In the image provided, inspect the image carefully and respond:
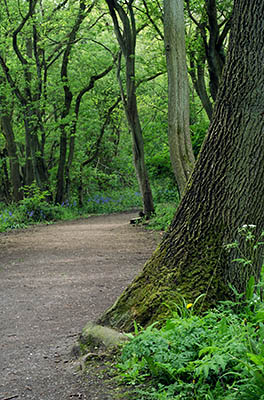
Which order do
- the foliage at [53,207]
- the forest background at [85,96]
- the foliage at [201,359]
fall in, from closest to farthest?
the foliage at [201,359], the forest background at [85,96], the foliage at [53,207]

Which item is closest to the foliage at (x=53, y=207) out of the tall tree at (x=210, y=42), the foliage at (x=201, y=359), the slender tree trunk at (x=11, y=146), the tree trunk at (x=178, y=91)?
the slender tree trunk at (x=11, y=146)

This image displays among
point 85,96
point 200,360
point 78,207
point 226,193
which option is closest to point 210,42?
point 226,193

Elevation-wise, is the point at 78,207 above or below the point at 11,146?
below

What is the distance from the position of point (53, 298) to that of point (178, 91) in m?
4.58

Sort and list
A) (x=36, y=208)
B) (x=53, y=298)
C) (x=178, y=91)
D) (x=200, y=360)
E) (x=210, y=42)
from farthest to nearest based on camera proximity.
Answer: (x=36, y=208) < (x=210, y=42) < (x=178, y=91) < (x=53, y=298) < (x=200, y=360)

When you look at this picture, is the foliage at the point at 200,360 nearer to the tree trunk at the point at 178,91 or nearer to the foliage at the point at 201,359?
the foliage at the point at 201,359

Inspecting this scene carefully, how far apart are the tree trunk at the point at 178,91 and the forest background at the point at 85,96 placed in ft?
8.01

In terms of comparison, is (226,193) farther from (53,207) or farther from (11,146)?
(11,146)

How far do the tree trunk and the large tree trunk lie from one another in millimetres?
4844

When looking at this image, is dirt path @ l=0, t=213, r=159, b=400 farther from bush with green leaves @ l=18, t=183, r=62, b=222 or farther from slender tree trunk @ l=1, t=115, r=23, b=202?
slender tree trunk @ l=1, t=115, r=23, b=202

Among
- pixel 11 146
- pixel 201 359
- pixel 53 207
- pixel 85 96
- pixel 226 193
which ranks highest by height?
pixel 85 96

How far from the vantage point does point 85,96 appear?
2428 cm

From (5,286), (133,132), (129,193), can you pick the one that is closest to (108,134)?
(129,193)

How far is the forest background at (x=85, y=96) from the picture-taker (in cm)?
1400
